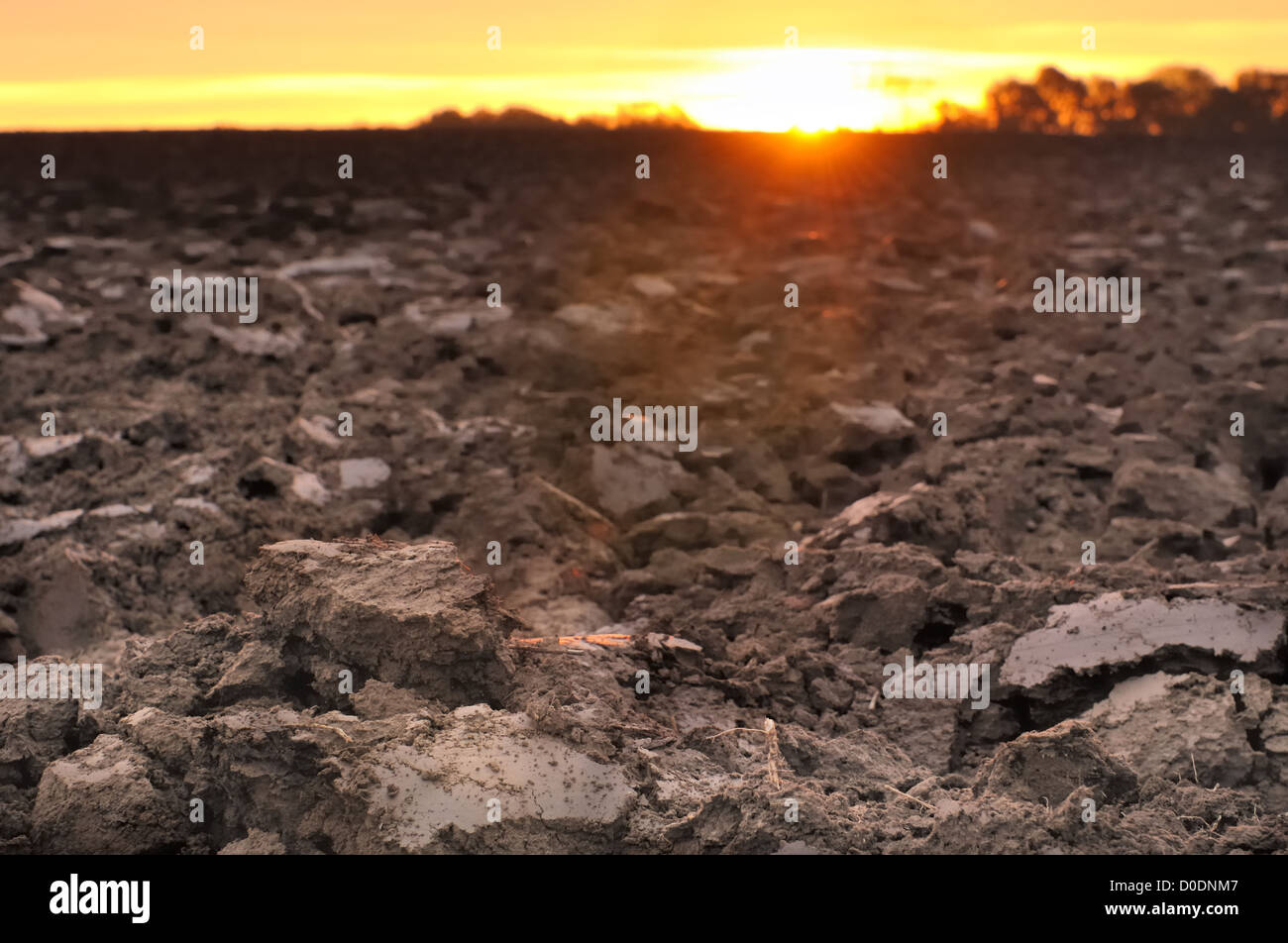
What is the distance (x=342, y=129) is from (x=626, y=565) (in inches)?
451

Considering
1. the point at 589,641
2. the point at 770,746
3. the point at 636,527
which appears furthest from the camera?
the point at 636,527

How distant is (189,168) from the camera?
452 inches

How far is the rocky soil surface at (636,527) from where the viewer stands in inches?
117

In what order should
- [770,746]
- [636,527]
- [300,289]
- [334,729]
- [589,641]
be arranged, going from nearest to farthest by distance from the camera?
1. [334,729]
2. [770,746]
3. [589,641]
4. [636,527]
5. [300,289]

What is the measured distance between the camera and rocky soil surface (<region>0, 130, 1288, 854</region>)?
9.78 feet

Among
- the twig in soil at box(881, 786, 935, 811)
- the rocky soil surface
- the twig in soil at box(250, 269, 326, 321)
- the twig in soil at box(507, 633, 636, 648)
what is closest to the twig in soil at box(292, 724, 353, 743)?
the rocky soil surface

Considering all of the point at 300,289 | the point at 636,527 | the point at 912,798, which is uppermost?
the point at 300,289

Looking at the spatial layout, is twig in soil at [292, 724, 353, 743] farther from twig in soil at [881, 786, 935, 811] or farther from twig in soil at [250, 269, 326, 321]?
twig in soil at [250, 269, 326, 321]

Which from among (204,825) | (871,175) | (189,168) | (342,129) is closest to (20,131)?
(342,129)

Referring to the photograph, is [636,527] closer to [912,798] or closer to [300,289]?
[912,798]

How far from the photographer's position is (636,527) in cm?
494

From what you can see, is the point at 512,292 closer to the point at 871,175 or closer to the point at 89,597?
the point at 89,597

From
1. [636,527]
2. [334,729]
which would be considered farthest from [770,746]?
[636,527]

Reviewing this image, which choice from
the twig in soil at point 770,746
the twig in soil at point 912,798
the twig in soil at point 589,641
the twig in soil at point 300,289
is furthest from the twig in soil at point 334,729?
the twig in soil at point 300,289
